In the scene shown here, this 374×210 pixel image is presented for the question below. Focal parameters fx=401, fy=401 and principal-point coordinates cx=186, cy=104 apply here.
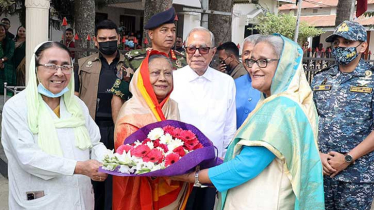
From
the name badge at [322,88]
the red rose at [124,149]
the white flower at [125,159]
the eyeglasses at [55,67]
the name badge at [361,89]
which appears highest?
the eyeglasses at [55,67]

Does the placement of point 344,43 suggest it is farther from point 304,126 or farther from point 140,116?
point 140,116

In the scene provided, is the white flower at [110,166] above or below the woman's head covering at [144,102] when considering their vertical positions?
below

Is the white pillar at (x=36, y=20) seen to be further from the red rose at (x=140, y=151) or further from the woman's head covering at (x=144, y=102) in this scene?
the red rose at (x=140, y=151)

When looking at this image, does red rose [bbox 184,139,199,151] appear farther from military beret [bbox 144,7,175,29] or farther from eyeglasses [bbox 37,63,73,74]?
military beret [bbox 144,7,175,29]

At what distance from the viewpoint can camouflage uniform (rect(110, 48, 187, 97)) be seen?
12.2 ft

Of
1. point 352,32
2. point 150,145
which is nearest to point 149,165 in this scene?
point 150,145

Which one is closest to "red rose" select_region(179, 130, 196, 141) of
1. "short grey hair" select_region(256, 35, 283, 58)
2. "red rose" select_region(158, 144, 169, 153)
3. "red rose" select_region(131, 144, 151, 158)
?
"red rose" select_region(158, 144, 169, 153)

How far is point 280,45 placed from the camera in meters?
2.26

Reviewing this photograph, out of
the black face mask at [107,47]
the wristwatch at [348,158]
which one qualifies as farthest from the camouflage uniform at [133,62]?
the wristwatch at [348,158]

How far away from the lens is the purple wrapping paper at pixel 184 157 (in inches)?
95.5

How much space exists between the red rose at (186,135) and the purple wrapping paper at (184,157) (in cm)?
Result: 9

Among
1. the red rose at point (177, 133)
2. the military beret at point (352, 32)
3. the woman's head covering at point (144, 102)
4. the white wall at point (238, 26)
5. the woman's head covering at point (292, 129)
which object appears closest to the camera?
the woman's head covering at point (292, 129)

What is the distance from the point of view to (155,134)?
2631mm

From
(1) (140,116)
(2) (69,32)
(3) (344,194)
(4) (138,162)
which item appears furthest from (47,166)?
(2) (69,32)
